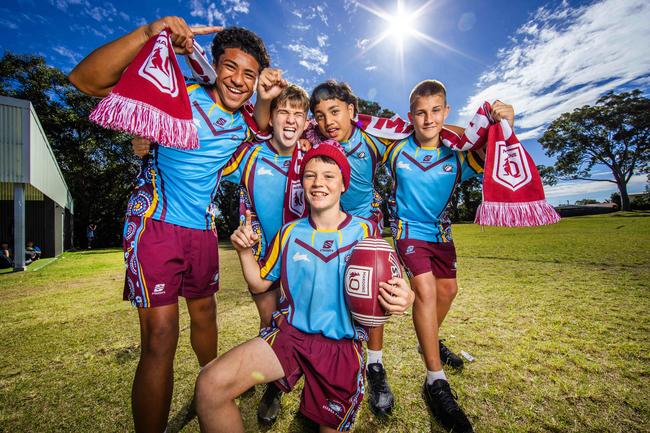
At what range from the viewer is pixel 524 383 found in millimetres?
2398

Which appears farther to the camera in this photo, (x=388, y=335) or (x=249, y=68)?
(x=388, y=335)

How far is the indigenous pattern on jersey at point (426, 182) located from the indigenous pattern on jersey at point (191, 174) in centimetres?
168

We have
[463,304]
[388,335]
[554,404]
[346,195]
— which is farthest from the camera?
[463,304]

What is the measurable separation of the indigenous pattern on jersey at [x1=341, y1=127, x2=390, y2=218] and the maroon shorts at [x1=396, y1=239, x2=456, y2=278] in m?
0.59

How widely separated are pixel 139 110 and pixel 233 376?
61.6 inches

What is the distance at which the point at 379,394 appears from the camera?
228 cm

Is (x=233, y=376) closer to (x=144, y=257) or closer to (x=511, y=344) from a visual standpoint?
(x=144, y=257)

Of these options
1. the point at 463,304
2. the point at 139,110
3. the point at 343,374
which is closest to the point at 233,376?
the point at 343,374

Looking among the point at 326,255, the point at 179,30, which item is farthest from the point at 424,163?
the point at 179,30

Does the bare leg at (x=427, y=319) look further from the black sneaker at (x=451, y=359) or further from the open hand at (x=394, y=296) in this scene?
the open hand at (x=394, y=296)

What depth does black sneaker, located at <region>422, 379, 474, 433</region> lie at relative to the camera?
1.95m

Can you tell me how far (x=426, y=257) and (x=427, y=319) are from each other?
1.90 ft

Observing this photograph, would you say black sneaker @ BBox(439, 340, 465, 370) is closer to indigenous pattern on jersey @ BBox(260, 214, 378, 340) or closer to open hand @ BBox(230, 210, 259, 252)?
indigenous pattern on jersey @ BBox(260, 214, 378, 340)

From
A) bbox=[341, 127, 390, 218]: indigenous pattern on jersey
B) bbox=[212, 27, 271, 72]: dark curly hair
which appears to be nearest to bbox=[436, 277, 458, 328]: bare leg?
bbox=[341, 127, 390, 218]: indigenous pattern on jersey
